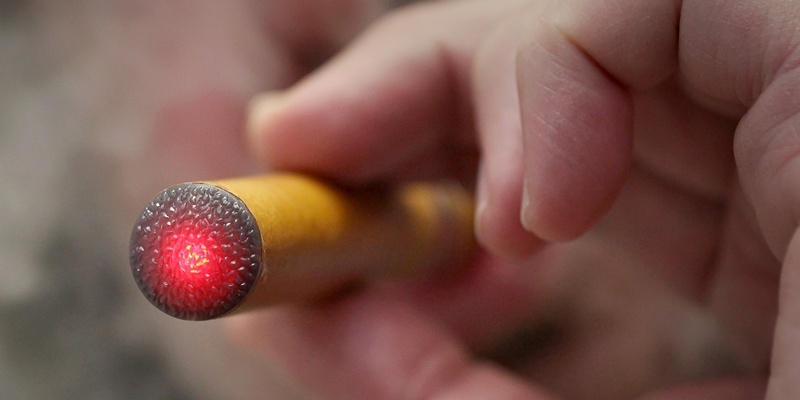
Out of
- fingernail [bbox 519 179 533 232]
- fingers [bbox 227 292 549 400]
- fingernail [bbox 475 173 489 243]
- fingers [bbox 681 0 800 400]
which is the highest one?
fingers [bbox 681 0 800 400]

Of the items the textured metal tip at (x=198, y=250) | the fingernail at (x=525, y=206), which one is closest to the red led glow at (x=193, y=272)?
the textured metal tip at (x=198, y=250)

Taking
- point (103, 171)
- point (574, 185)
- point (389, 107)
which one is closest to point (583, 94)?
point (574, 185)

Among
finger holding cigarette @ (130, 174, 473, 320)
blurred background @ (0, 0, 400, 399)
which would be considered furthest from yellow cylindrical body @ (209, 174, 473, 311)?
blurred background @ (0, 0, 400, 399)

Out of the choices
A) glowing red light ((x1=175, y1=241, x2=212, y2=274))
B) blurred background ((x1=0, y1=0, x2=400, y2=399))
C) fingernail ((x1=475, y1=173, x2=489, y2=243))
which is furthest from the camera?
blurred background ((x1=0, y1=0, x2=400, y2=399))

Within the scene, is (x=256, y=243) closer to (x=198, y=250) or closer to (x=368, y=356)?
(x=198, y=250)

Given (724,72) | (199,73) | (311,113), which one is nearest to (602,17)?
(724,72)

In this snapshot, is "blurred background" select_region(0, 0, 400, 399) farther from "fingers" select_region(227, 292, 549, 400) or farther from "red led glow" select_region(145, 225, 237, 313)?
"red led glow" select_region(145, 225, 237, 313)
